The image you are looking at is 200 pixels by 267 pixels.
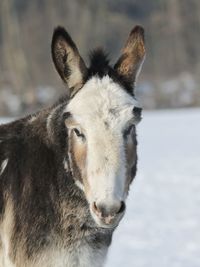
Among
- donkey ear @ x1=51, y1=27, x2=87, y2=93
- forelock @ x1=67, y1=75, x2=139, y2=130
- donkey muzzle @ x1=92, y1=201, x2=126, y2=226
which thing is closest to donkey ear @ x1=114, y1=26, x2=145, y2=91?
forelock @ x1=67, y1=75, x2=139, y2=130

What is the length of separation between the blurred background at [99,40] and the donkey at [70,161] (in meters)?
27.9

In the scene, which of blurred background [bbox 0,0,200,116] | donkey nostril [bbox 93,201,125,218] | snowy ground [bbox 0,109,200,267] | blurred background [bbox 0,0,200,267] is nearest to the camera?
donkey nostril [bbox 93,201,125,218]

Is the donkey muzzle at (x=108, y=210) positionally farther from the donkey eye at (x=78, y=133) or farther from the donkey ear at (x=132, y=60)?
the donkey ear at (x=132, y=60)

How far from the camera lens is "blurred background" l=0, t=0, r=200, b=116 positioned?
112 feet

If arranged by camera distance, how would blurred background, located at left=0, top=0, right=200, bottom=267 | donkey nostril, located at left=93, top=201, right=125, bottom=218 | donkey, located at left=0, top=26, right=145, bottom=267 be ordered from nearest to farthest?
donkey nostril, located at left=93, top=201, right=125, bottom=218
donkey, located at left=0, top=26, right=145, bottom=267
blurred background, located at left=0, top=0, right=200, bottom=267

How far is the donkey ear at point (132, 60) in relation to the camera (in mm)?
4816

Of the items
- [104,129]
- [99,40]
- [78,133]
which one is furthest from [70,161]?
[99,40]

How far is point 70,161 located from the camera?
15.5ft

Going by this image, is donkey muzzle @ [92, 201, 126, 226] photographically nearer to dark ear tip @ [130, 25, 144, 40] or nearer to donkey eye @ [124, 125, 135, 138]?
donkey eye @ [124, 125, 135, 138]

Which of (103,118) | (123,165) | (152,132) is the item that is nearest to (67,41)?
(103,118)

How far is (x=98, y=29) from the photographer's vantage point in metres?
39.2

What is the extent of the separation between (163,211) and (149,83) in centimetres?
2359

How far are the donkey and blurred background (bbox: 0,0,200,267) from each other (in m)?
4.23

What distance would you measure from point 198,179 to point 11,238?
9.76m
